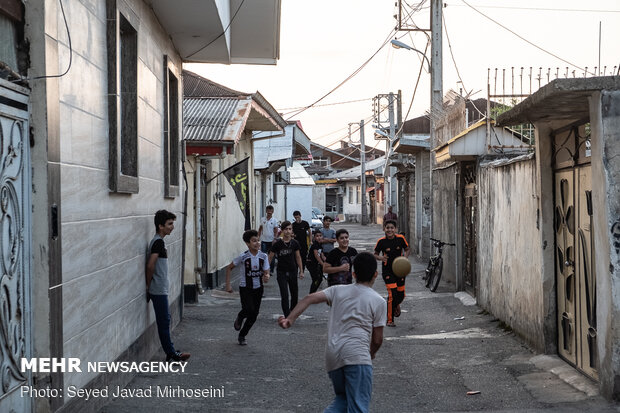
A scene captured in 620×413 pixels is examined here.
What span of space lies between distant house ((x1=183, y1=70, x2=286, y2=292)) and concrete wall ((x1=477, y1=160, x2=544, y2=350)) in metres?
4.98

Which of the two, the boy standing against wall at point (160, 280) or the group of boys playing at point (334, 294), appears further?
the boy standing against wall at point (160, 280)

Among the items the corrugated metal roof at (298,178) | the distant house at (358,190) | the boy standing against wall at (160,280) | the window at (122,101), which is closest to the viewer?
the window at (122,101)

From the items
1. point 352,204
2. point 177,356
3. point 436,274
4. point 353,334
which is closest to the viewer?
point 353,334

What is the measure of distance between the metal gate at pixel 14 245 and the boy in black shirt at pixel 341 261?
21.7 feet

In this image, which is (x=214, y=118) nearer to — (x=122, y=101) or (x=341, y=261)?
(x=341, y=261)

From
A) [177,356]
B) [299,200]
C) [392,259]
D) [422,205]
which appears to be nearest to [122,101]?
[177,356]

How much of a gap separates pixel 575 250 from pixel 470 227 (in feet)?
25.2

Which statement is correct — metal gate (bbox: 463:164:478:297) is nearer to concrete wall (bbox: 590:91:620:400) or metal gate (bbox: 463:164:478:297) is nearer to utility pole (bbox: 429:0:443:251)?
utility pole (bbox: 429:0:443:251)

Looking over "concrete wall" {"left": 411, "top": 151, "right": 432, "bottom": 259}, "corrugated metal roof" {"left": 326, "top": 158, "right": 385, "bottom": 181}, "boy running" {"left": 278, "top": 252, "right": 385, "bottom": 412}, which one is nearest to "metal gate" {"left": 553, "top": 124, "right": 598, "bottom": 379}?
"boy running" {"left": 278, "top": 252, "right": 385, "bottom": 412}

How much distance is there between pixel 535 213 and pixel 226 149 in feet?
22.7

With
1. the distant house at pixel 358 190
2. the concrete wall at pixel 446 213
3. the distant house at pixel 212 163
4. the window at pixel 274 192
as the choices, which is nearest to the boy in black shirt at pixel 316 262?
the distant house at pixel 212 163

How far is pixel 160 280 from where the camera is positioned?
9242mm

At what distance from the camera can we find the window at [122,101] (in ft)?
24.9

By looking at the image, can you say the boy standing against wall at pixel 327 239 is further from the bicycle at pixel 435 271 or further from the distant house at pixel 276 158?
the distant house at pixel 276 158
